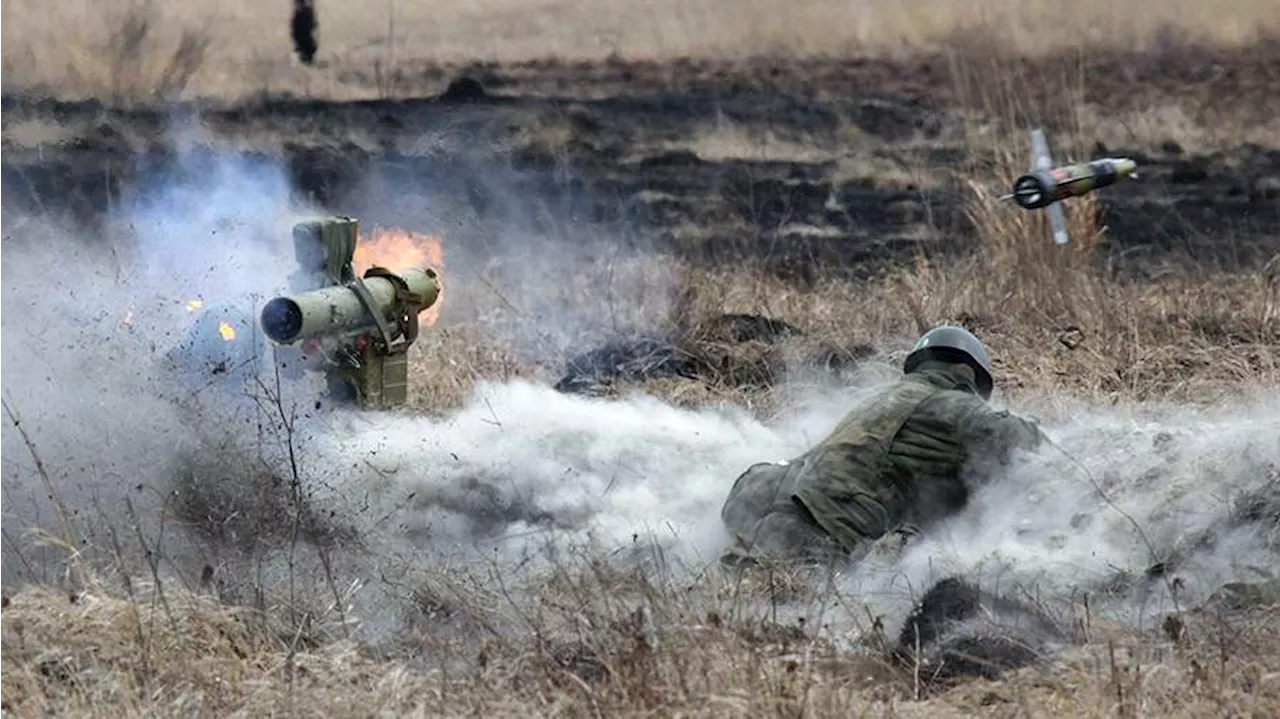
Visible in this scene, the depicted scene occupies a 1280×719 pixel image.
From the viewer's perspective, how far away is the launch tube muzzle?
9188 millimetres

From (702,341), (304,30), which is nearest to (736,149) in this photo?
(304,30)

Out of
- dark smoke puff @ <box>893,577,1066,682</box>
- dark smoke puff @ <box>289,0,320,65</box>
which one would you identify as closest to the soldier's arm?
dark smoke puff @ <box>893,577,1066,682</box>

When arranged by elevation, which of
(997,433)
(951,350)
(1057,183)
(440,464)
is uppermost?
(1057,183)

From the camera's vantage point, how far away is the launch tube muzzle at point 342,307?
30.1ft

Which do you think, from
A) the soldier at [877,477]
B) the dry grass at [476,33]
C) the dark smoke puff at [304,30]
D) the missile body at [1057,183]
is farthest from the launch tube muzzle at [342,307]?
the dark smoke puff at [304,30]

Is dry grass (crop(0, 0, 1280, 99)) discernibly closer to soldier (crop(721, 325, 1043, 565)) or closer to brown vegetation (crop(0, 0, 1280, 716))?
brown vegetation (crop(0, 0, 1280, 716))

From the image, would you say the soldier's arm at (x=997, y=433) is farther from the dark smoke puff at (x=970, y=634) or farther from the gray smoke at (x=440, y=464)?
the dark smoke puff at (x=970, y=634)

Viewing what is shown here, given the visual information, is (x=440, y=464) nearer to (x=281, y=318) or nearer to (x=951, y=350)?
(x=281, y=318)

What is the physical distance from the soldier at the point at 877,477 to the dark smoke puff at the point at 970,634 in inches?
38.0

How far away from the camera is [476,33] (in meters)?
21.4

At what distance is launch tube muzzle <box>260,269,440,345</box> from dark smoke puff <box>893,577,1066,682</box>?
3.28 meters

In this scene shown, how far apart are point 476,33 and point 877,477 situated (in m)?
13.8

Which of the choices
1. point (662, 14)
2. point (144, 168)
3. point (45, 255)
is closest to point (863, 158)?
point (662, 14)

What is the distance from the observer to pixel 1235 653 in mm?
6176
